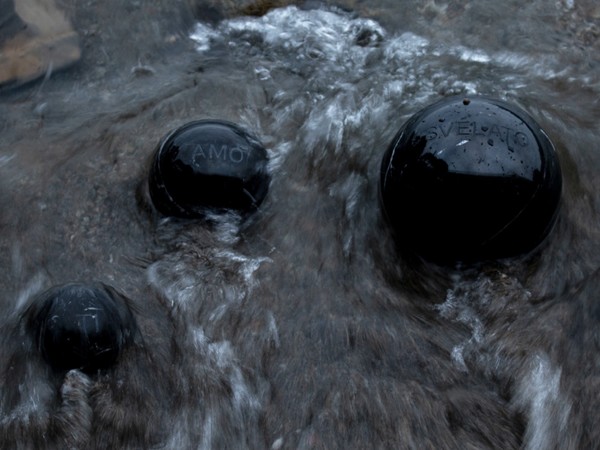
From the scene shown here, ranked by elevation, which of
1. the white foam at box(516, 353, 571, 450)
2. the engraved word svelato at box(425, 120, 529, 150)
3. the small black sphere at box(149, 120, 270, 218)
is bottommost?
the white foam at box(516, 353, 571, 450)

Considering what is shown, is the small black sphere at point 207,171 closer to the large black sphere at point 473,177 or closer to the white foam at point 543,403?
the large black sphere at point 473,177

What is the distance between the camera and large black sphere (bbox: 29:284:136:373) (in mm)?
3793

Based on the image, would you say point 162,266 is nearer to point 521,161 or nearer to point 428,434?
point 428,434

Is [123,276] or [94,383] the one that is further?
[123,276]

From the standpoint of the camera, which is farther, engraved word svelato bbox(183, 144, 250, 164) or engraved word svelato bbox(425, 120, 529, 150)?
engraved word svelato bbox(183, 144, 250, 164)

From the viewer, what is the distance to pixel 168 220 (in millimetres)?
4488

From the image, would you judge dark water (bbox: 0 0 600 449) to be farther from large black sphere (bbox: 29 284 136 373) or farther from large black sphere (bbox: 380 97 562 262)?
large black sphere (bbox: 380 97 562 262)

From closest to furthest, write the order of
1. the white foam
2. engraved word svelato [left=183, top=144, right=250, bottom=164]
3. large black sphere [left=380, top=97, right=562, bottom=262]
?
1. the white foam
2. large black sphere [left=380, top=97, right=562, bottom=262]
3. engraved word svelato [left=183, top=144, right=250, bottom=164]

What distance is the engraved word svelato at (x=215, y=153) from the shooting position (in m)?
4.19

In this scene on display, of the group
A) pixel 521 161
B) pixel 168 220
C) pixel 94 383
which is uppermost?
pixel 521 161

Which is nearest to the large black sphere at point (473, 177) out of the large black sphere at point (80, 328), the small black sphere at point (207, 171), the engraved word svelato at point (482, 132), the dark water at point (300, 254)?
the engraved word svelato at point (482, 132)

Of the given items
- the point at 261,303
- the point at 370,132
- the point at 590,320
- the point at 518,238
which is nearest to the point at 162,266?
the point at 261,303

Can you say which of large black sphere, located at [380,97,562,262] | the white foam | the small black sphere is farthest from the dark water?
large black sphere, located at [380,97,562,262]

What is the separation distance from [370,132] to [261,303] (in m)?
1.36
